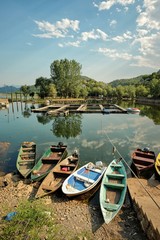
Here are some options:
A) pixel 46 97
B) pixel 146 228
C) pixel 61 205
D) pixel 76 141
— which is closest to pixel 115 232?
pixel 146 228

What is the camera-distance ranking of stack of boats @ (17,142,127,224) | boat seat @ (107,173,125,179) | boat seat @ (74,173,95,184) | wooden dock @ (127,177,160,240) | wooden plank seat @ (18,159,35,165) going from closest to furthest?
1. wooden dock @ (127,177,160,240)
2. stack of boats @ (17,142,127,224)
3. boat seat @ (74,173,95,184)
4. boat seat @ (107,173,125,179)
5. wooden plank seat @ (18,159,35,165)

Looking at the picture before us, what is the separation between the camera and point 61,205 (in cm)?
1030

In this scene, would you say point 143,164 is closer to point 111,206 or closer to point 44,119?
point 111,206

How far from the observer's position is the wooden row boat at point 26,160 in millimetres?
13966

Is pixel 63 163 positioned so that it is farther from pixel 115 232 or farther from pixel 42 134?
pixel 42 134

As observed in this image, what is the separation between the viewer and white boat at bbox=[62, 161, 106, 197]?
418 inches

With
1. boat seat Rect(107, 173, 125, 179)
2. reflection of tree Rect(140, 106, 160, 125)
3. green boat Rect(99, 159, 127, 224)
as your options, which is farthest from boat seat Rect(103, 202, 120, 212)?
A: reflection of tree Rect(140, 106, 160, 125)

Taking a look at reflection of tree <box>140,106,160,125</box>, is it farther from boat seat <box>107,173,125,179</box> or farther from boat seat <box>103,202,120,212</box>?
boat seat <box>103,202,120,212</box>

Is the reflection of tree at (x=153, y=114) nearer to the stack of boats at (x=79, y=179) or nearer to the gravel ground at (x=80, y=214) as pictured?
the stack of boats at (x=79, y=179)

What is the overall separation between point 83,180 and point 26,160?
6.52 metres

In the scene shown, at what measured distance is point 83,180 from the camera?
1178 centimetres

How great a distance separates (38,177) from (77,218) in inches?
187

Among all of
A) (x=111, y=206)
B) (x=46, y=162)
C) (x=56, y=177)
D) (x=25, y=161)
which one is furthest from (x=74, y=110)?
(x=111, y=206)

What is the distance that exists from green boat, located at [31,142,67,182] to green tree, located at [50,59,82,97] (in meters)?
72.0
